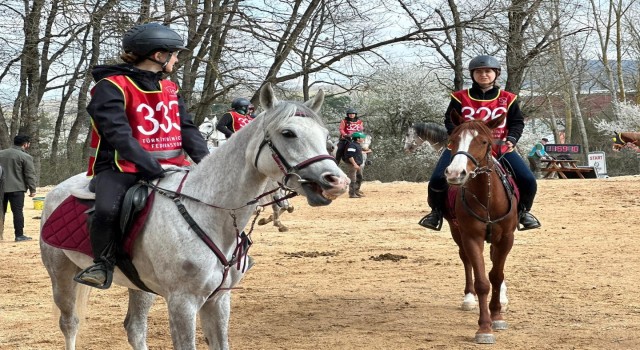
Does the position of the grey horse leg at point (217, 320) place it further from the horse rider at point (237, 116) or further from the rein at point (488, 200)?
the horse rider at point (237, 116)

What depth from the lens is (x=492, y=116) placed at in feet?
26.2

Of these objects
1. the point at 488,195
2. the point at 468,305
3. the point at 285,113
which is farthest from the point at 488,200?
the point at 285,113

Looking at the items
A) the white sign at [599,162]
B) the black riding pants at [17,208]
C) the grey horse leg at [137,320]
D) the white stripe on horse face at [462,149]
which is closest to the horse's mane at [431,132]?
the white stripe on horse face at [462,149]

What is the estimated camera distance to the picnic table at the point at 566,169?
28.8 meters

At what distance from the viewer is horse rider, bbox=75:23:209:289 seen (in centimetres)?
468

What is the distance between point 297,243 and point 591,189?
36.7 ft

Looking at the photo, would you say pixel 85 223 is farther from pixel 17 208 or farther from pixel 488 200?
pixel 17 208

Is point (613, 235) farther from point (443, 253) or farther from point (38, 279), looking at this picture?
point (38, 279)

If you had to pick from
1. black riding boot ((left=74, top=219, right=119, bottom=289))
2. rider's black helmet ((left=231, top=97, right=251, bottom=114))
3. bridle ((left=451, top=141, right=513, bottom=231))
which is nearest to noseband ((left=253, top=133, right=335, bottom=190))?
black riding boot ((left=74, top=219, right=119, bottom=289))

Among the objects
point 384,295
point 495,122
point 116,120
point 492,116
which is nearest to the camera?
point 116,120

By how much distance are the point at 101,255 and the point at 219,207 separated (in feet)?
2.47

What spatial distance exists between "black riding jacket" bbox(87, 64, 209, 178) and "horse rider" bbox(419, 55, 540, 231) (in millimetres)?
3625

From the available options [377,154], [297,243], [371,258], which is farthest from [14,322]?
[377,154]

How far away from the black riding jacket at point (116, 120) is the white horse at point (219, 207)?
25 cm
